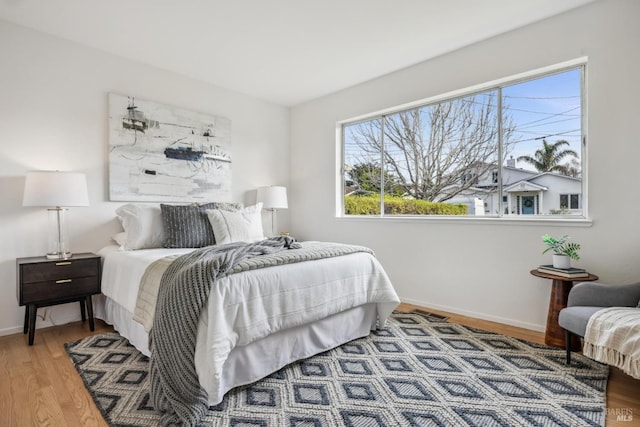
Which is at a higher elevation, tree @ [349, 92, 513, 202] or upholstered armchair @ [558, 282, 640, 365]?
tree @ [349, 92, 513, 202]

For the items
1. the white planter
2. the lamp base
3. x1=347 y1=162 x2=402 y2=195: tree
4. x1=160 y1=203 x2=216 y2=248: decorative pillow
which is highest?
x1=347 y1=162 x2=402 y2=195: tree

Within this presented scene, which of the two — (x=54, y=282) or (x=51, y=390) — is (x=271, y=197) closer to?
(x=54, y=282)

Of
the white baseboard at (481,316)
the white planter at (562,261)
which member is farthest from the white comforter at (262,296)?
the white planter at (562,261)

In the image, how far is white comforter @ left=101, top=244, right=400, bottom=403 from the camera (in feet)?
5.40

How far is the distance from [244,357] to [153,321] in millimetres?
553

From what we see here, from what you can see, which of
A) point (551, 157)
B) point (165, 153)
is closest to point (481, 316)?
point (551, 157)

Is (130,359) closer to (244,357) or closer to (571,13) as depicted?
(244,357)

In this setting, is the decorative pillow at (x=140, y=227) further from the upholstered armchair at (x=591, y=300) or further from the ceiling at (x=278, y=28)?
the upholstered armchair at (x=591, y=300)

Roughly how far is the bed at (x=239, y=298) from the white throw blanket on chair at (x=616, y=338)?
1.22 metres

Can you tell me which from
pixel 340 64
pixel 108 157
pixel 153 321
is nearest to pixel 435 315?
pixel 153 321

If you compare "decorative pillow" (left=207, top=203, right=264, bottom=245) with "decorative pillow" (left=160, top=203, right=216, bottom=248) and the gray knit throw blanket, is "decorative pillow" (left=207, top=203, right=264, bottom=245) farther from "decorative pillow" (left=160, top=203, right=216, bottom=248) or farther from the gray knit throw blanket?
the gray knit throw blanket

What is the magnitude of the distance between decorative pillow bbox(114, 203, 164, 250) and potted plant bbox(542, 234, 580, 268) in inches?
127

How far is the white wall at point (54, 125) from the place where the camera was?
2.69 meters

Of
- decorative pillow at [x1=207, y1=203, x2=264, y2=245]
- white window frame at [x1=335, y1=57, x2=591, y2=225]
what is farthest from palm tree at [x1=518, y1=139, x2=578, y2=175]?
decorative pillow at [x1=207, y1=203, x2=264, y2=245]
